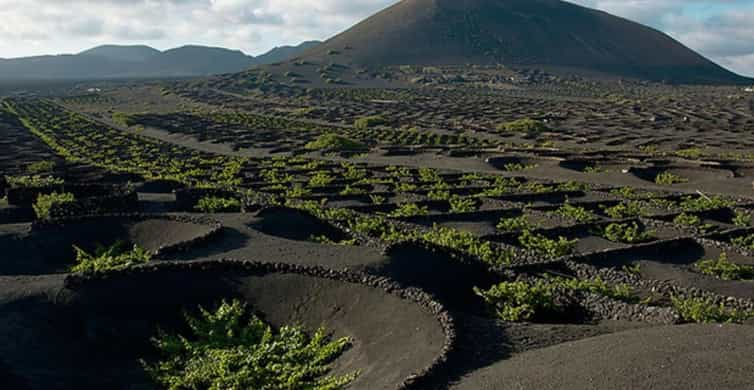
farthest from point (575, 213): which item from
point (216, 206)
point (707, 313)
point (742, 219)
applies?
point (216, 206)

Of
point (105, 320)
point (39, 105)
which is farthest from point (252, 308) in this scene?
point (39, 105)

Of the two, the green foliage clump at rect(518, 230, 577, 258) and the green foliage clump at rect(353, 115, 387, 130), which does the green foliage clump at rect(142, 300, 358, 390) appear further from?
the green foliage clump at rect(353, 115, 387, 130)

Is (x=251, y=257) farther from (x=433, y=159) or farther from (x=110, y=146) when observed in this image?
(x=110, y=146)

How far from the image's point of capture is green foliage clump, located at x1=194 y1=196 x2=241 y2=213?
99.6 ft

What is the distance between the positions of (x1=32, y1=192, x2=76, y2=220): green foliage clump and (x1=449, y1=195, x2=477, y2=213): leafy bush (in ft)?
55.6

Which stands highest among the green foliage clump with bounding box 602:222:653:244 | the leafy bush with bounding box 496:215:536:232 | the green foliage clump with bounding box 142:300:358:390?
the green foliage clump with bounding box 602:222:653:244

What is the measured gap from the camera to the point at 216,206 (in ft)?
100

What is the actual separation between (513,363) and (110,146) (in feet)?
187

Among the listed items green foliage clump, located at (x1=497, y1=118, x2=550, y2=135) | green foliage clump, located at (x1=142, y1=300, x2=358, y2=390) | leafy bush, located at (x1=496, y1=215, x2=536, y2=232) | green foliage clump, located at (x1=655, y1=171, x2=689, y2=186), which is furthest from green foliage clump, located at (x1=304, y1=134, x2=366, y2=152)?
green foliage clump, located at (x1=142, y1=300, x2=358, y2=390)

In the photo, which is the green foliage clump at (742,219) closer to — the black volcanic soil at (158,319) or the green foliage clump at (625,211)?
the green foliage clump at (625,211)

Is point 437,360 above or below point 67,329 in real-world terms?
above

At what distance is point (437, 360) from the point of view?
12648 millimetres

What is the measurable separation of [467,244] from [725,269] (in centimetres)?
810

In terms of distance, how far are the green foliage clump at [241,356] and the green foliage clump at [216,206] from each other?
Result: 42.5 ft
